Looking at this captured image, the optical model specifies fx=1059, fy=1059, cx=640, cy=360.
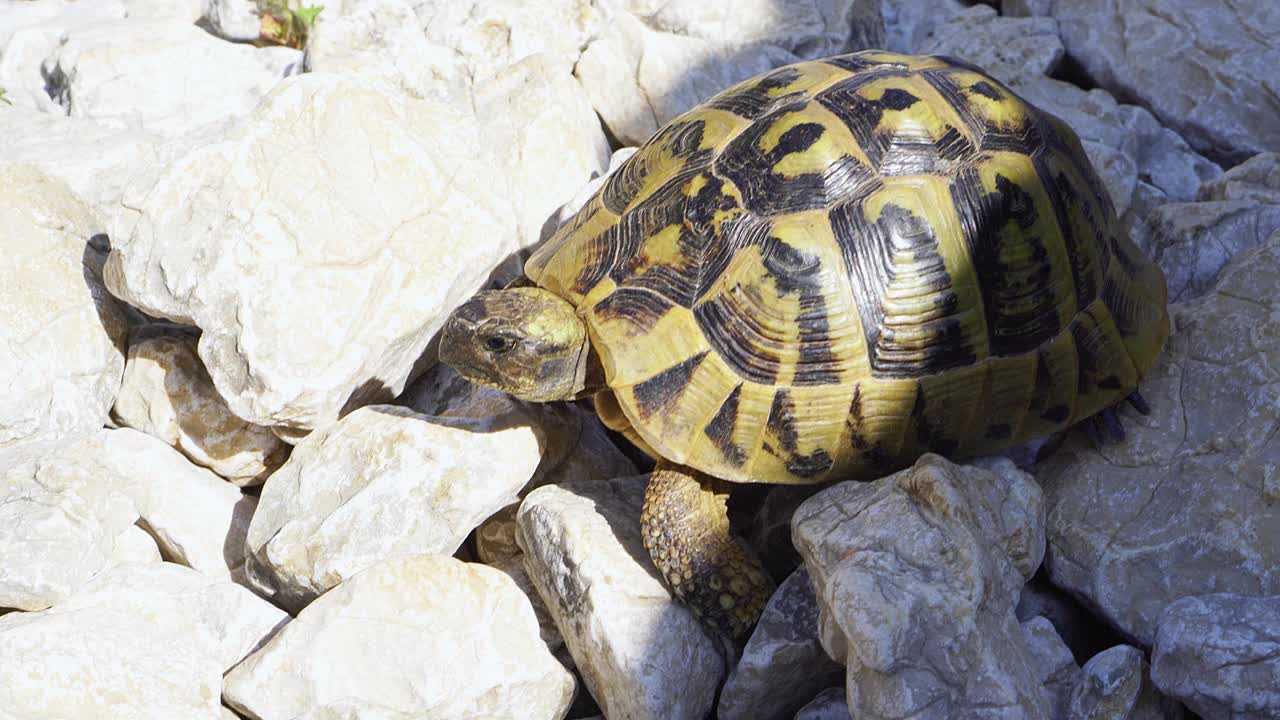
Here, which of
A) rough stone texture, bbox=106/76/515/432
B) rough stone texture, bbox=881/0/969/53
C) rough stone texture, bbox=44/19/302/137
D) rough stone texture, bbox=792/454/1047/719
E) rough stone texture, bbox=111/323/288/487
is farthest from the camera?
rough stone texture, bbox=881/0/969/53

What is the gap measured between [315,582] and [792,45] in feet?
9.76

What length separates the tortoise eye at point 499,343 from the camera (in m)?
2.72

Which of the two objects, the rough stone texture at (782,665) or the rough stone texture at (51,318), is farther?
the rough stone texture at (51,318)

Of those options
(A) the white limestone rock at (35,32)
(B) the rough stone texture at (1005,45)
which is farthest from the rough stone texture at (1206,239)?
(A) the white limestone rock at (35,32)

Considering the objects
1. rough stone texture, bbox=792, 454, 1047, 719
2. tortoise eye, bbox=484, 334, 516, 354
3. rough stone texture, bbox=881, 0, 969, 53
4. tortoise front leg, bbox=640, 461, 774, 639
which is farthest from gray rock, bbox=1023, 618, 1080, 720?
rough stone texture, bbox=881, 0, 969, 53

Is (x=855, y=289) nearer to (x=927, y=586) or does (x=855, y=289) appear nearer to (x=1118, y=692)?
(x=927, y=586)

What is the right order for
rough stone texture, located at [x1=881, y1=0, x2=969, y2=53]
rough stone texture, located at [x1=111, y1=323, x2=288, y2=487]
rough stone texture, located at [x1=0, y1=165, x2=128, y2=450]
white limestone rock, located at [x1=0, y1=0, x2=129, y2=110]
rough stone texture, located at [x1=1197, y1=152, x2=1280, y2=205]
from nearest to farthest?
rough stone texture, located at [x1=0, y1=165, x2=128, y2=450], rough stone texture, located at [x1=111, y1=323, x2=288, y2=487], rough stone texture, located at [x1=1197, y1=152, x2=1280, y2=205], white limestone rock, located at [x1=0, y1=0, x2=129, y2=110], rough stone texture, located at [x1=881, y1=0, x2=969, y2=53]

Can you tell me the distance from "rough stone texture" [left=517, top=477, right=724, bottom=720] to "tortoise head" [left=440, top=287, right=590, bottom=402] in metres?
0.34

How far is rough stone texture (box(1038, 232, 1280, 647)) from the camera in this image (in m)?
2.67

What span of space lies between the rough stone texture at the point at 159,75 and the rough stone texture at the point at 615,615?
2.29 m

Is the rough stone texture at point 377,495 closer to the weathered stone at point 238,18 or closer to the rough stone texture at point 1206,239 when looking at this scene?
the rough stone texture at point 1206,239

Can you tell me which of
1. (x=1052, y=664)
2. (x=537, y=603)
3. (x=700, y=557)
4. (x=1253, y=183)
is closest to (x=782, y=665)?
(x=700, y=557)

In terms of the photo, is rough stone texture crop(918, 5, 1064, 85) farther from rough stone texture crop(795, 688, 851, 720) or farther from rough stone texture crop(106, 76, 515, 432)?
rough stone texture crop(795, 688, 851, 720)

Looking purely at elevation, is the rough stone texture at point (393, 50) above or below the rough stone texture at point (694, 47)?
above
